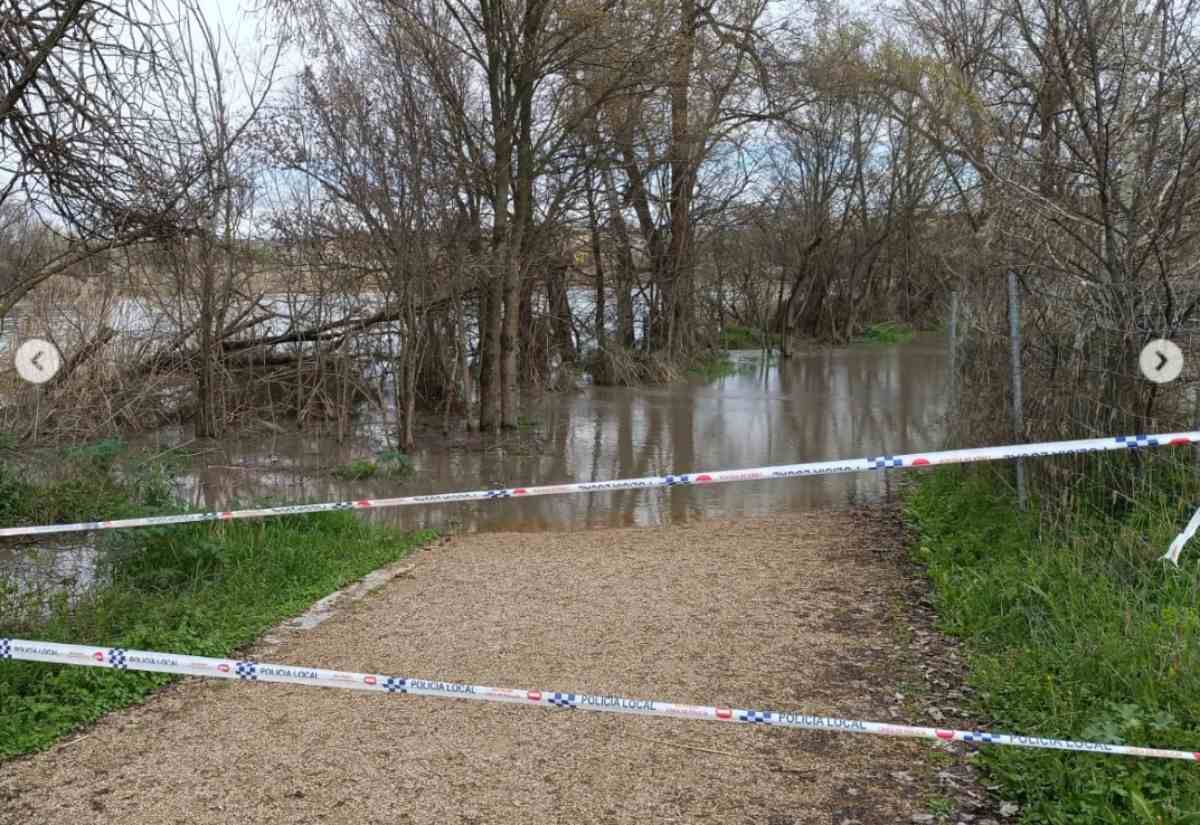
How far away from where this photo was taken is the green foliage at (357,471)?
41.2ft

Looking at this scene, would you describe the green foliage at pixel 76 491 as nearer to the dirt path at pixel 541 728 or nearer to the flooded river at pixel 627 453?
the flooded river at pixel 627 453

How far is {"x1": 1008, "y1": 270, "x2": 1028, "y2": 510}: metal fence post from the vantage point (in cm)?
703

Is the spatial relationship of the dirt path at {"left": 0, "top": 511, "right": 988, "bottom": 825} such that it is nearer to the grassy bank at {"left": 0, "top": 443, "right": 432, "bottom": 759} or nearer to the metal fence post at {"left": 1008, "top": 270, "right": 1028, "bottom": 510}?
the grassy bank at {"left": 0, "top": 443, "right": 432, "bottom": 759}

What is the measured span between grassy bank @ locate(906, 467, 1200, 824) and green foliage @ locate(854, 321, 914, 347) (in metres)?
30.6

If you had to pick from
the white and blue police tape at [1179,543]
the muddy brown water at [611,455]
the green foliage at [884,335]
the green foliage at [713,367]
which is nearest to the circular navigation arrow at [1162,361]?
the white and blue police tape at [1179,543]

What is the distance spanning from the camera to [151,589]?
257 inches

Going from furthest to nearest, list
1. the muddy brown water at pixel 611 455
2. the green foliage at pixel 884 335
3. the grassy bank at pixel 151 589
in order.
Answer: the green foliage at pixel 884 335 < the muddy brown water at pixel 611 455 < the grassy bank at pixel 151 589

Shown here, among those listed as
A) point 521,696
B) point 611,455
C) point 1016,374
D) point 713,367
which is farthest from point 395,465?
point 713,367

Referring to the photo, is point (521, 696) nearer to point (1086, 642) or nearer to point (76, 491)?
point (1086, 642)

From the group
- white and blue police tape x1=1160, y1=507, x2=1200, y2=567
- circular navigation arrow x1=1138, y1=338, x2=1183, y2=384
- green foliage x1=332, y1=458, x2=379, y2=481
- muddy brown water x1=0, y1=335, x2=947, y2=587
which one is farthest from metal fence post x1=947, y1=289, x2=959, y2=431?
green foliage x1=332, y1=458, x2=379, y2=481

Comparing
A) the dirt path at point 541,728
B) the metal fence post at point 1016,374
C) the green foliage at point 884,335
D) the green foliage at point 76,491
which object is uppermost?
the green foliage at point 884,335

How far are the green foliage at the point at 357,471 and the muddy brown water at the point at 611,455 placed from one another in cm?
10

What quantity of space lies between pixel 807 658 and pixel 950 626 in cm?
92

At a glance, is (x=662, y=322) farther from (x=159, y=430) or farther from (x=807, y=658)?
(x=807, y=658)
